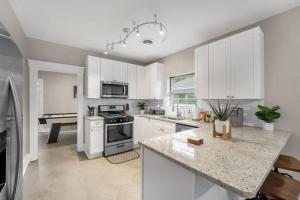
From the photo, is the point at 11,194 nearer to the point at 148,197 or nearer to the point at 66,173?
the point at 148,197

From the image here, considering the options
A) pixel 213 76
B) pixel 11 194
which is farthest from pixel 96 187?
pixel 213 76

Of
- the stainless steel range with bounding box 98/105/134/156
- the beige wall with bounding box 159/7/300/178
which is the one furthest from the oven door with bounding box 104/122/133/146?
the beige wall with bounding box 159/7/300/178

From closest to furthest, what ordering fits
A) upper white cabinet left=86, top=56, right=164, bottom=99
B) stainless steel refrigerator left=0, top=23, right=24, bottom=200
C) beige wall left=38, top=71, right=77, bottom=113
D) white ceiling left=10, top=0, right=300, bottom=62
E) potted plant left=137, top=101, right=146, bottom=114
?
stainless steel refrigerator left=0, top=23, right=24, bottom=200 → white ceiling left=10, top=0, right=300, bottom=62 → upper white cabinet left=86, top=56, right=164, bottom=99 → potted plant left=137, top=101, right=146, bottom=114 → beige wall left=38, top=71, right=77, bottom=113

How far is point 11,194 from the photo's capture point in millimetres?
865

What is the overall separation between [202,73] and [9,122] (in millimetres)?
2695

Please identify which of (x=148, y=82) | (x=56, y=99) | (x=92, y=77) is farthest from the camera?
(x=56, y=99)

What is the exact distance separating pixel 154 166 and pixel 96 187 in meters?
1.41

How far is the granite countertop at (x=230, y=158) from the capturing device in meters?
0.81

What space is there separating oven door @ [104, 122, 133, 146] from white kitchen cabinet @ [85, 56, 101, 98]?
876mm

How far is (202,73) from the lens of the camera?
2.74m

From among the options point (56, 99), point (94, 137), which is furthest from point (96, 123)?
point (56, 99)

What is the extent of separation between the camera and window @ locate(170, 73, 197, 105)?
3500mm

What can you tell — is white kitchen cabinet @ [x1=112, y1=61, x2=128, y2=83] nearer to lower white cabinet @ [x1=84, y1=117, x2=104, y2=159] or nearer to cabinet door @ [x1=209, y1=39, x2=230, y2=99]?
lower white cabinet @ [x1=84, y1=117, x2=104, y2=159]

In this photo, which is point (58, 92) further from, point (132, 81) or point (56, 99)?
point (132, 81)
